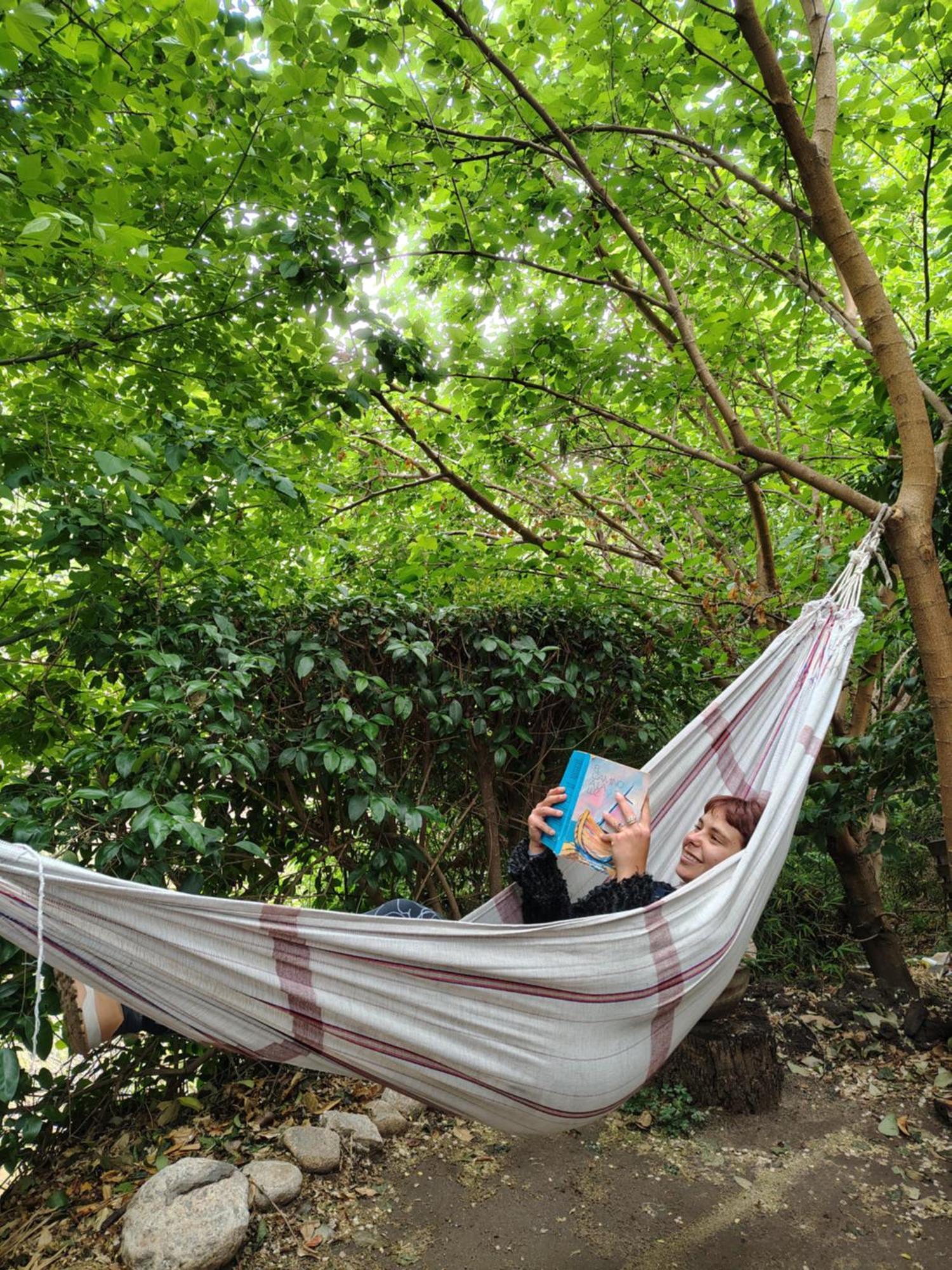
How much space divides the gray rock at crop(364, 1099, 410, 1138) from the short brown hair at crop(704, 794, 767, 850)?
1363 millimetres

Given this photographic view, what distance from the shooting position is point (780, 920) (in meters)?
3.30

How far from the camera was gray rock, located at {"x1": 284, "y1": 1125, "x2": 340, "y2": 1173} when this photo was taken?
1.93 metres

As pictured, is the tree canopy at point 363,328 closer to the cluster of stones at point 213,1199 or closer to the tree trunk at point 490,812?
the tree trunk at point 490,812

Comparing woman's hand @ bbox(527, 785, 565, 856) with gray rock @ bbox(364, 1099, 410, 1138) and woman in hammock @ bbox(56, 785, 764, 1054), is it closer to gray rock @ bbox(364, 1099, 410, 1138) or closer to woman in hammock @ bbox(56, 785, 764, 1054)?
woman in hammock @ bbox(56, 785, 764, 1054)

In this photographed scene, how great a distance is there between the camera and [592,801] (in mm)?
1401

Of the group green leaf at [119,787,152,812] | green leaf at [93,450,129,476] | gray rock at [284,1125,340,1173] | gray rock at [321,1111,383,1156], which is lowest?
gray rock at [321,1111,383,1156]

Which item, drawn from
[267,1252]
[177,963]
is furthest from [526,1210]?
[177,963]

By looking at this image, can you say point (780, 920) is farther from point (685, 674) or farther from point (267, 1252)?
point (267, 1252)

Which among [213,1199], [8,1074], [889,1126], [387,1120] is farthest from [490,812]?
[8,1074]

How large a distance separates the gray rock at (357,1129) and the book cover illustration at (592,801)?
1.27 m

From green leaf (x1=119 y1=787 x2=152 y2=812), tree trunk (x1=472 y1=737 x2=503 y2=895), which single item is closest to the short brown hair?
tree trunk (x1=472 y1=737 x2=503 y2=895)

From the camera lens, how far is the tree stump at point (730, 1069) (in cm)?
228

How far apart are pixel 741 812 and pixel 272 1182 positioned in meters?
1.46

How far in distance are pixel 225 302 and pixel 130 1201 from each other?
7.10 feet
